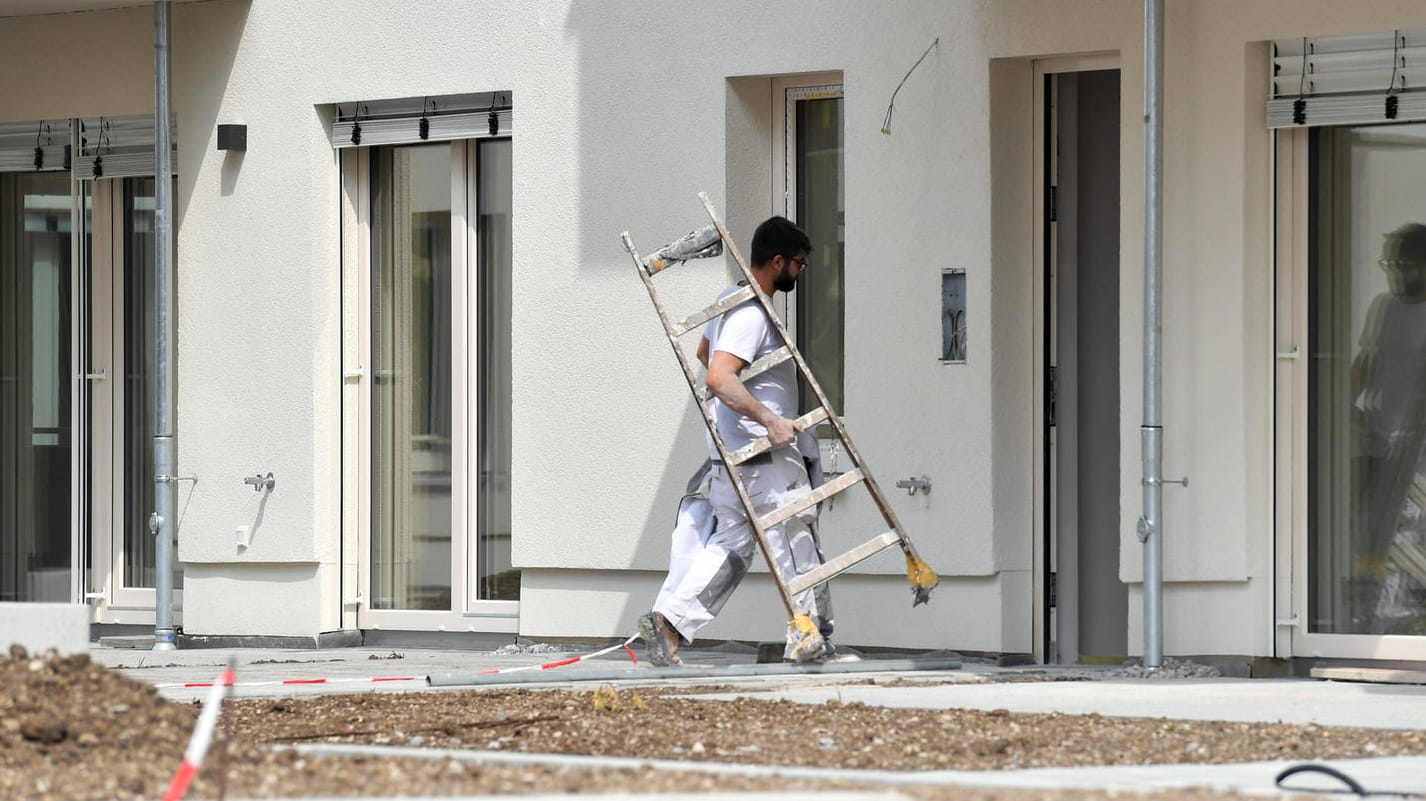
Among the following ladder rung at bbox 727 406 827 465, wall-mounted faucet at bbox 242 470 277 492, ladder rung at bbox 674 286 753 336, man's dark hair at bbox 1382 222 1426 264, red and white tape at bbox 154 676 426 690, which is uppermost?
man's dark hair at bbox 1382 222 1426 264

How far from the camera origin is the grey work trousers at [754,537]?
9.38 meters

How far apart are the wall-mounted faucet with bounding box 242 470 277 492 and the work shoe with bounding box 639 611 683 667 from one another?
12.1ft

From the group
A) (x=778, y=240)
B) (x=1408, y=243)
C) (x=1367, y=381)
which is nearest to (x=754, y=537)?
(x=778, y=240)

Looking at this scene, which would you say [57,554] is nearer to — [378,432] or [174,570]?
[174,570]

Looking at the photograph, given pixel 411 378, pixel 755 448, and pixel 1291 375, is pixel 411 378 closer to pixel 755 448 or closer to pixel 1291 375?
pixel 755 448

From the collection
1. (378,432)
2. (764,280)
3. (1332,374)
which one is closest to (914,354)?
(764,280)

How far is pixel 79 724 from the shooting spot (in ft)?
20.9

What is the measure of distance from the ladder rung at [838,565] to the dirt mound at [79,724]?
3041 millimetres

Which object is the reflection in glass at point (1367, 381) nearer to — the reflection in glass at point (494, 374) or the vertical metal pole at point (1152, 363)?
the vertical metal pole at point (1152, 363)

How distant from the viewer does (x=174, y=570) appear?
12.9 meters

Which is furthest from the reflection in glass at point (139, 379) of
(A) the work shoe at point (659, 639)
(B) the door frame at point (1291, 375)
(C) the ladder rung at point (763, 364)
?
(B) the door frame at point (1291, 375)

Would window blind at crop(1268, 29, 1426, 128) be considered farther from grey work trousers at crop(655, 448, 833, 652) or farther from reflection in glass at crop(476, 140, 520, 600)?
reflection in glass at crop(476, 140, 520, 600)

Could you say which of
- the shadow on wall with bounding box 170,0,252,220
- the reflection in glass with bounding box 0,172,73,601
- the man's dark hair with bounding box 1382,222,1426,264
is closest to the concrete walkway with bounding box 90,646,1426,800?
→ the man's dark hair with bounding box 1382,222,1426,264

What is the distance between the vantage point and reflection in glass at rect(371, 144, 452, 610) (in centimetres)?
1222
